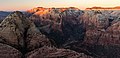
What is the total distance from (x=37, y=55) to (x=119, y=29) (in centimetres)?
9639

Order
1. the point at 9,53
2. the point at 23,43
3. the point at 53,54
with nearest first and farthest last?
the point at 53,54 → the point at 9,53 → the point at 23,43

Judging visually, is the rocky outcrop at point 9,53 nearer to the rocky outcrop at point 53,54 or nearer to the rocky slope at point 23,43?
the rocky slope at point 23,43

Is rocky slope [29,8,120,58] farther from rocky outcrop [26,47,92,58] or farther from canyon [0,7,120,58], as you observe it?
rocky outcrop [26,47,92,58]

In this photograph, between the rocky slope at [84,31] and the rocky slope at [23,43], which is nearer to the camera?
the rocky slope at [23,43]

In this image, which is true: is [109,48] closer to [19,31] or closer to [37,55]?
[19,31]

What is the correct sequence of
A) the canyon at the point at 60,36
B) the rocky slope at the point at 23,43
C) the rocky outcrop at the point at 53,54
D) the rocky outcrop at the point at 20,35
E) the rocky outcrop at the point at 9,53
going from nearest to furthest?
1. the rocky outcrop at the point at 53,54
2. the rocky slope at the point at 23,43
3. the rocky outcrop at the point at 9,53
4. the canyon at the point at 60,36
5. the rocky outcrop at the point at 20,35

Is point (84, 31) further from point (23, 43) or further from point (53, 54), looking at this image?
point (53, 54)

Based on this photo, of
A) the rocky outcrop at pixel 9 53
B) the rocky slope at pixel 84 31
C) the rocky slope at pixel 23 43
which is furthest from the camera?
the rocky slope at pixel 84 31

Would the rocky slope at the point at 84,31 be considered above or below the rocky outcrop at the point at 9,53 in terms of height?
below

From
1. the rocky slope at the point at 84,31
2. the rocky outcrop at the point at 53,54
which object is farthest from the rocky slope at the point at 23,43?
the rocky slope at the point at 84,31

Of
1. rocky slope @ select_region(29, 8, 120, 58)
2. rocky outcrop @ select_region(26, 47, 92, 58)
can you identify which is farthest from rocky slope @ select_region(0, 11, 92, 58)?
rocky slope @ select_region(29, 8, 120, 58)

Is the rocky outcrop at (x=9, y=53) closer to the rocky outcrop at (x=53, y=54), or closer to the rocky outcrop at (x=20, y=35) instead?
the rocky outcrop at (x=53, y=54)

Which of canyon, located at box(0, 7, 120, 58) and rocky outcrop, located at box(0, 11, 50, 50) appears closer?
canyon, located at box(0, 7, 120, 58)

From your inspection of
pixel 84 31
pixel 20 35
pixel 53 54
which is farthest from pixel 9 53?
pixel 84 31
